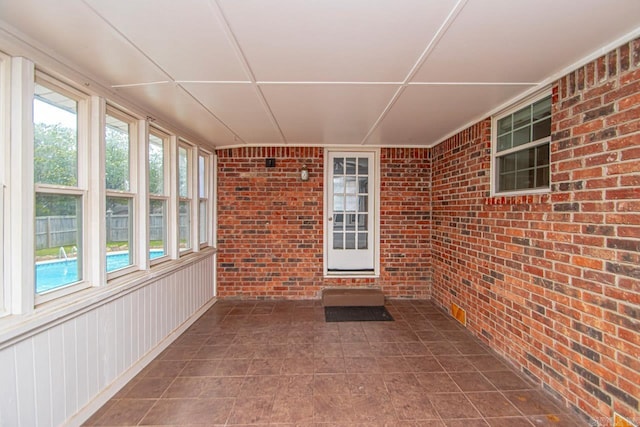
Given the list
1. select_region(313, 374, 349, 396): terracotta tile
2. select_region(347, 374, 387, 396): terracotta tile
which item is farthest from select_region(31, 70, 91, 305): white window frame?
select_region(347, 374, 387, 396): terracotta tile

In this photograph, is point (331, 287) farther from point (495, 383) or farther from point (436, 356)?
point (495, 383)

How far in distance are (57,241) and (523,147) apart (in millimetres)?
3833

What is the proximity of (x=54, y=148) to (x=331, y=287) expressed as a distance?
360 cm

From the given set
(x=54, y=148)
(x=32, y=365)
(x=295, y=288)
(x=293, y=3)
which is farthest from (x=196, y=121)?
(x=295, y=288)

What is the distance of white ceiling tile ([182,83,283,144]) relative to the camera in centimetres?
227

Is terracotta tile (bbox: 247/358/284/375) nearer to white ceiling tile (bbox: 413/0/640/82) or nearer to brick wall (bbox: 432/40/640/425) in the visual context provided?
brick wall (bbox: 432/40/640/425)

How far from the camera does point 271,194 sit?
14.4 feet

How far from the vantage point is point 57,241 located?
1901 mm

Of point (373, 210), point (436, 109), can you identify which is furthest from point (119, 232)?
point (373, 210)

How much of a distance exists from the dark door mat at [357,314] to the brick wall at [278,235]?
50cm

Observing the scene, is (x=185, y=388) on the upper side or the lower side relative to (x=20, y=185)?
lower

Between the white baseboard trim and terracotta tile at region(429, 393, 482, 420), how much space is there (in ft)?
8.11

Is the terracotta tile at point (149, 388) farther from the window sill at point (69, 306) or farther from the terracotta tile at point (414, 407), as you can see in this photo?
the terracotta tile at point (414, 407)

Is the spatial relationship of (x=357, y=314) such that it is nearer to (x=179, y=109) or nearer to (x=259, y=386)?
(x=259, y=386)
